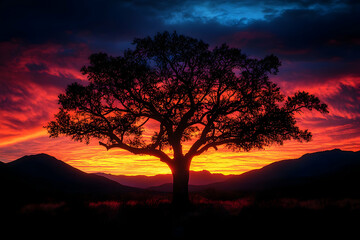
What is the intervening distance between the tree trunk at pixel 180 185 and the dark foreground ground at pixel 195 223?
6299mm

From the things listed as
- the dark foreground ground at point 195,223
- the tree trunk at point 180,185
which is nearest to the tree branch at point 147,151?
the tree trunk at point 180,185

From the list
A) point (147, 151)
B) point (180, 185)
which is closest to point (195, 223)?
point (180, 185)

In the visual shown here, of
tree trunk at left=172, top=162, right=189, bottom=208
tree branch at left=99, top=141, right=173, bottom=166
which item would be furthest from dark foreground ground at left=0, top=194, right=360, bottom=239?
tree branch at left=99, top=141, right=173, bottom=166

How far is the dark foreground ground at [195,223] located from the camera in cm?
1164

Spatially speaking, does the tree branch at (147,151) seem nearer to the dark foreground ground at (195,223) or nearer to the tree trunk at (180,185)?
the tree trunk at (180,185)

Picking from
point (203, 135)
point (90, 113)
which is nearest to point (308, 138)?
point (203, 135)

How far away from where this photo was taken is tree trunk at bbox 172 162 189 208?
22156 mm

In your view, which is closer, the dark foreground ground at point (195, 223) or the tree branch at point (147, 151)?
the dark foreground ground at point (195, 223)

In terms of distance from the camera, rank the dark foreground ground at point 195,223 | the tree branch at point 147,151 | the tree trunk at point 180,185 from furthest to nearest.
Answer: the tree branch at point 147,151
the tree trunk at point 180,185
the dark foreground ground at point 195,223

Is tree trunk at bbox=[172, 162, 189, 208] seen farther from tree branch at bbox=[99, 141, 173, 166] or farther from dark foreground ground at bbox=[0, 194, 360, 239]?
dark foreground ground at bbox=[0, 194, 360, 239]

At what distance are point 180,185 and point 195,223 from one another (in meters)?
9.50

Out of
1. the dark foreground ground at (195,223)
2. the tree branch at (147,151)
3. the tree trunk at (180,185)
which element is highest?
the tree branch at (147,151)

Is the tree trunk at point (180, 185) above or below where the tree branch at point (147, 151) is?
below

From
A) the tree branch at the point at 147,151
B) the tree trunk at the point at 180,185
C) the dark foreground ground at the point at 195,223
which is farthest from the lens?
the tree branch at the point at 147,151
